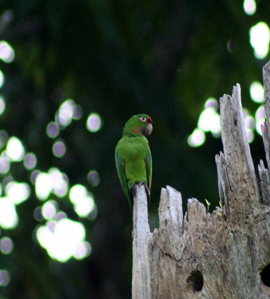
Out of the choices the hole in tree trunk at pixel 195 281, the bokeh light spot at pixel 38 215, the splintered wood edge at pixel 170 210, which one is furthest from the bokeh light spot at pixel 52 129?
the hole in tree trunk at pixel 195 281

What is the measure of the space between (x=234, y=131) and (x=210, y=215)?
45 centimetres

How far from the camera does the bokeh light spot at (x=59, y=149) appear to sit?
1023cm

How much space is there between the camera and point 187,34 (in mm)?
9875

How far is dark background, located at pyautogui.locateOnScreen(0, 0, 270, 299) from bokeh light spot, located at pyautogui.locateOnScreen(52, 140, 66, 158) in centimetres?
12

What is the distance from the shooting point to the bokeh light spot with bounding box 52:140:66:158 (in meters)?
10.2

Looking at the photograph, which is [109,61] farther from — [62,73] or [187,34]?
[187,34]

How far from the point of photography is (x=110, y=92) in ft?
27.2

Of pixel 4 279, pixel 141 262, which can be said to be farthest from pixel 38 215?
pixel 141 262

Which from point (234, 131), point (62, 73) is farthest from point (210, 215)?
point (62, 73)

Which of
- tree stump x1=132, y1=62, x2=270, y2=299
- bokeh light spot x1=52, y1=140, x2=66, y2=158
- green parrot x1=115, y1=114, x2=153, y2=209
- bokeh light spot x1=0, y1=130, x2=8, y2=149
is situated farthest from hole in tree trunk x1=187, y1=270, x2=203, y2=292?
bokeh light spot x1=0, y1=130, x2=8, y2=149

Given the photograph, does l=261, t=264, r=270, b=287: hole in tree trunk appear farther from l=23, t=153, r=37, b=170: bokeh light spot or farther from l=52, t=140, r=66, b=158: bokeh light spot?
l=23, t=153, r=37, b=170: bokeh light spot

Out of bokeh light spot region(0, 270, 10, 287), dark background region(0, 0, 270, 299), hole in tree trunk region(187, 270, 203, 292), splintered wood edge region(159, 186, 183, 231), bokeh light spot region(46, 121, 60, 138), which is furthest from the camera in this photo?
bokeh light spot region(46, 121, 60, 138)

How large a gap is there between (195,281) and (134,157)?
84.4 inches

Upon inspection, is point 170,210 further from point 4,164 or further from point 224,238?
point 4,164
